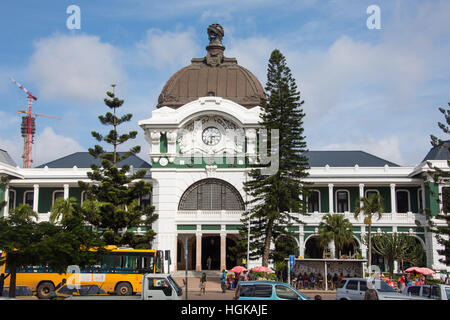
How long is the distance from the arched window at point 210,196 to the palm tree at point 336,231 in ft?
21.9

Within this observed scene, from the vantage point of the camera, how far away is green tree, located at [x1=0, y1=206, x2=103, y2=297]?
64.9ft

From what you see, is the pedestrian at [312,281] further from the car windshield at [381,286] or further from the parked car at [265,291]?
the parked car at [265,291]

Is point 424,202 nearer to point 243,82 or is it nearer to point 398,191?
point 398,191

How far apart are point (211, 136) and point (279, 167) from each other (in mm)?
8508

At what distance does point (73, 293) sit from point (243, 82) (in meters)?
26.8

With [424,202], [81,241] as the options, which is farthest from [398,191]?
[81,241]

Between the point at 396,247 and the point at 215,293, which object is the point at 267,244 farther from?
the point at 396,247

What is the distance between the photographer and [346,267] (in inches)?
1256

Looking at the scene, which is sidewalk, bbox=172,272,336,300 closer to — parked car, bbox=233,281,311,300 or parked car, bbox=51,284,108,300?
parked car, bbox=51,284,108,300

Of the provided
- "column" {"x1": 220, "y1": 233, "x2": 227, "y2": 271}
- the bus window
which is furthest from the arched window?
the bus window

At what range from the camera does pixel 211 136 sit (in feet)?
135

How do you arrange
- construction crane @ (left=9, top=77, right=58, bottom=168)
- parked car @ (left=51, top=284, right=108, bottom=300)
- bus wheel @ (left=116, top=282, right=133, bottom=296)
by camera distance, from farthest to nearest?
1. construction crane @ (left=9, top=77, right=58, bottom=168)
2. bus wheel @ (left=116, top=282, right=133, bottom=296)
3. parked car @ (left=51, top=284, right=108, bottom=300)

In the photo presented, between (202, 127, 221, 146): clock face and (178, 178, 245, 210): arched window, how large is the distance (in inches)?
113

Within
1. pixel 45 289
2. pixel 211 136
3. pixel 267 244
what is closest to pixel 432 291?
pixel 267 244
